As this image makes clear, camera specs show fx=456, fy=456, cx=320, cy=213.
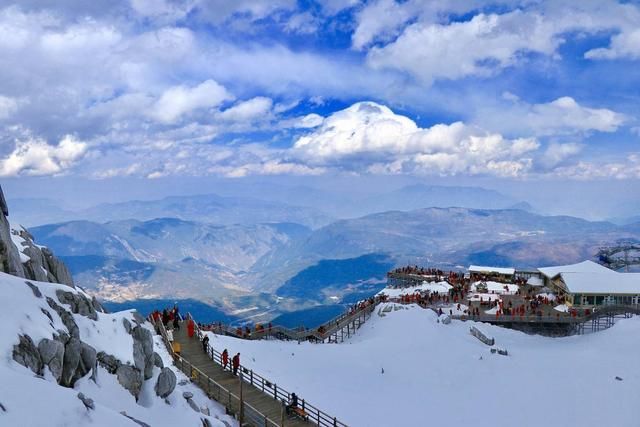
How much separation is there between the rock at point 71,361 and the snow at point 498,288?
173 ft

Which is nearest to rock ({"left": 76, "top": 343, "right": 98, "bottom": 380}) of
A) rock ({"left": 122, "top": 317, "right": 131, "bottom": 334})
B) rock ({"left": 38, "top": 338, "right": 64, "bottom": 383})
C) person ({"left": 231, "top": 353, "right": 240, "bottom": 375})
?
rock ({"left": 38, "top": 338, "right": 64, "bottom": 383})

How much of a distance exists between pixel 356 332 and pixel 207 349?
22.6 metres

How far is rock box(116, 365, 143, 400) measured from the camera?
18688 mm

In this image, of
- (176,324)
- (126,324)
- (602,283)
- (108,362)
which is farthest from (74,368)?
(602,283)

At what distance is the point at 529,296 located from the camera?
57.9 meters

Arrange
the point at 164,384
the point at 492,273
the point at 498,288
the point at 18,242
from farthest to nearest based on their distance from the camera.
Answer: the point at 492,273, the point at 498,288, the point at 18,242, the point at 164,384

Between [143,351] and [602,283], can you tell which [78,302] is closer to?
[143,351]

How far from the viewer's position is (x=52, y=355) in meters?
15.5

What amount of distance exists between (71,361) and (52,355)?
1.09 meters

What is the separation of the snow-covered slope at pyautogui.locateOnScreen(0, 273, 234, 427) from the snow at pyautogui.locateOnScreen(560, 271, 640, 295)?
4695 cm

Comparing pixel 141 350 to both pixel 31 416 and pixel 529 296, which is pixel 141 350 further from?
pixel 529 296

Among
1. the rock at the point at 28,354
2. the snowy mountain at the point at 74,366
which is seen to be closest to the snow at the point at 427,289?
the snowy mountain at the point at 74,366

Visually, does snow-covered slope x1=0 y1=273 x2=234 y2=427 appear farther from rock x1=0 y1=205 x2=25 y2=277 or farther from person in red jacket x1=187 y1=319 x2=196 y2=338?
person in red jacket x1=187 y1=319 x2=196 y2=338

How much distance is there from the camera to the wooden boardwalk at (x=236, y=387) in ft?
71.5
